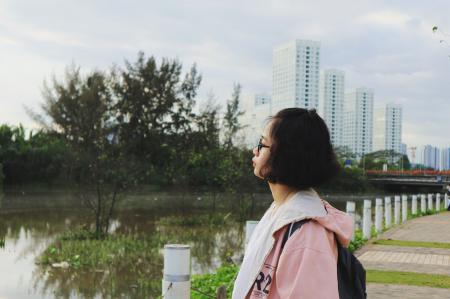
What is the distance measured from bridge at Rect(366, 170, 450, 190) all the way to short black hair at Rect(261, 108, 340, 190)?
48.5 meters

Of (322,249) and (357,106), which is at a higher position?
(357,106)

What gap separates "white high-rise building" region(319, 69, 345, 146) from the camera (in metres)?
75.0

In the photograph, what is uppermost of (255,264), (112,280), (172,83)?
(172,83)

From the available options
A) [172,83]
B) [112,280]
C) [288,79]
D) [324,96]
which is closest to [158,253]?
[112,280]

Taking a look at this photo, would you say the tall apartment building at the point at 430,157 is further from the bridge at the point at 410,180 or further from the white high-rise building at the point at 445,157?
the bridge at the point at 410,180

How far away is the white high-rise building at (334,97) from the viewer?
75.0m

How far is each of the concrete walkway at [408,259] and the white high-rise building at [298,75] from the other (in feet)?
152

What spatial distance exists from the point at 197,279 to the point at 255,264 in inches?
279

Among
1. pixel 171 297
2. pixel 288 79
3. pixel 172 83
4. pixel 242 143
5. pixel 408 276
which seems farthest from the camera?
pixel 288 79

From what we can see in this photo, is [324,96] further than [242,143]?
Yes

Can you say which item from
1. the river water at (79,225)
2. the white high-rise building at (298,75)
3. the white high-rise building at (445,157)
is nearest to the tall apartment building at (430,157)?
the white high-rise building at (445,157)

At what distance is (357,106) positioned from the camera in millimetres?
85562

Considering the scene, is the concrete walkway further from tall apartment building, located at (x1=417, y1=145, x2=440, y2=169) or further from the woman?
tall apartment building, located at (x1=417, y1=145, x2=440, y2=169)

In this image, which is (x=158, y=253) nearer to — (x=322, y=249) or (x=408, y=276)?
(x=408, y=276)
